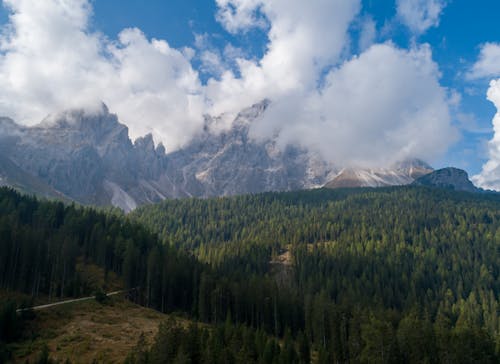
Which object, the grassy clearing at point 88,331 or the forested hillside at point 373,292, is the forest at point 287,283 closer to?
the forested hillside at point 373,292

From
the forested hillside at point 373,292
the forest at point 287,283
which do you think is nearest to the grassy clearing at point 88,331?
the forest at point 287,283

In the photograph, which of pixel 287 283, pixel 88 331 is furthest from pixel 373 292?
pixel 88 331

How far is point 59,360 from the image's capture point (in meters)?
53.2

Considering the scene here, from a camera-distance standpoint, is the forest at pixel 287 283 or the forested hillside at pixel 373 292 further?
the forested hillside at pixel 373 292

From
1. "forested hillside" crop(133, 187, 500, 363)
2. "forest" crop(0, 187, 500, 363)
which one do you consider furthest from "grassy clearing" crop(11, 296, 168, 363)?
"forested hillside" crop(133, 187, 500, 363)

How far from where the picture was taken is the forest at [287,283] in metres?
63.6

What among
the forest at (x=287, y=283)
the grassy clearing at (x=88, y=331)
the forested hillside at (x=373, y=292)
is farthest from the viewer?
the forested hillside at (x=373, y=292)

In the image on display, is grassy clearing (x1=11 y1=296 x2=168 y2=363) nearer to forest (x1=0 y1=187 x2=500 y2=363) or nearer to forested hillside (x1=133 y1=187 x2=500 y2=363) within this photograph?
forest (x1=0 y1=187 x2=500 y2=363)

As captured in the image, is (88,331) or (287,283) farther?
(287,283)

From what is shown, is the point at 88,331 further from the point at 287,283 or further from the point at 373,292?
the point at 373,292

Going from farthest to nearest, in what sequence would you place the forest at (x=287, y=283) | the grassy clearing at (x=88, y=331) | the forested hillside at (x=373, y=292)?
the forested hillside at (x=373, y=292), the forest at (x=287, y=283), the grassy clearing at (x=88, y=331)

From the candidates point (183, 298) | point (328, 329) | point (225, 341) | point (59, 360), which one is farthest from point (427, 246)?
point (59, 360)

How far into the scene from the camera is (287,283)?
6161 inches

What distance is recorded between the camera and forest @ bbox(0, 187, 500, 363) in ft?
209
